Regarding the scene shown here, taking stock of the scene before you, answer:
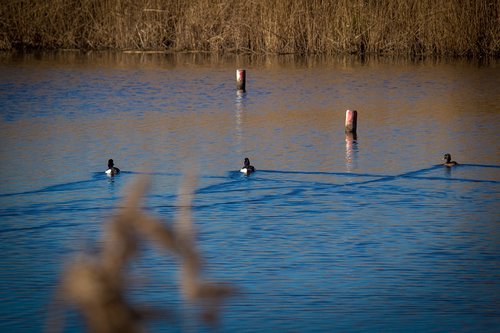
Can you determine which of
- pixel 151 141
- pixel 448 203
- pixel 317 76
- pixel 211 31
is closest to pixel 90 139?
pixel 151 141

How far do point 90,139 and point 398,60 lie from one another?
14.3 m

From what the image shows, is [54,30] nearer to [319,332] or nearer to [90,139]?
[90,139]

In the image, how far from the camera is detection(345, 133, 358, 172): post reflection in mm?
13625

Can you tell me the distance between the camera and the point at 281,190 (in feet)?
38.4

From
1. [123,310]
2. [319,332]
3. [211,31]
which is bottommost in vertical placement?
[319,332]

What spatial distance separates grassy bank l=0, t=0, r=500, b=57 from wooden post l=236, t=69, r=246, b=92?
5.99 meters

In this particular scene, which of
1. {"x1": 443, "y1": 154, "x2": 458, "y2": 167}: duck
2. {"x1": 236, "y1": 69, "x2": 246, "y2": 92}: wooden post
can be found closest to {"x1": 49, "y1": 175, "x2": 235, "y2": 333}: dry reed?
{"x1": 443, "y1": 154, "x2": 458, "y2": 167}: duck

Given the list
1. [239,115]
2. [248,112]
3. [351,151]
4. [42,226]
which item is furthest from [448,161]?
[248,112]

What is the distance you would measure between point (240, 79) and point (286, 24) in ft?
22.5

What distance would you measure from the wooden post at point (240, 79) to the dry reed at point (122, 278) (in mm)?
20824

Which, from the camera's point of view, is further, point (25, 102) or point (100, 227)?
point (25, 102)

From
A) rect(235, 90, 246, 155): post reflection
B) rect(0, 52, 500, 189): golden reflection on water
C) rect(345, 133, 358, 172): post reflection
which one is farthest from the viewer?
rect(235, 90, 246, 155): post reflection

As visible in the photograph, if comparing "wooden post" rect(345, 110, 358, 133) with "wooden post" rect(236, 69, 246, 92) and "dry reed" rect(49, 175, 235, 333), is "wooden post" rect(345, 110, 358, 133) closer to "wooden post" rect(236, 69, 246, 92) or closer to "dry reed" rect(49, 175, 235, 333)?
"wooden post" rect(236, 69, 246, 92)

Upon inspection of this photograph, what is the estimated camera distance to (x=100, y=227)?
9.66 m
